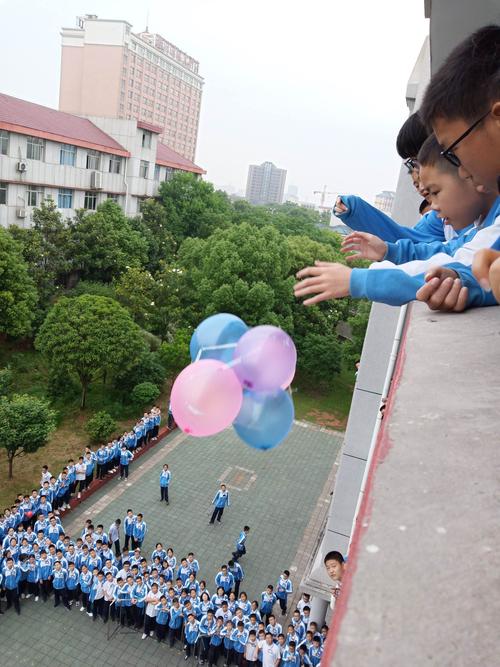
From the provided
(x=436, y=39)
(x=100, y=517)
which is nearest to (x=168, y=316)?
(x=100, y=517)

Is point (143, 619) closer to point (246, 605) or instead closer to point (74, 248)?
point (246, 605)

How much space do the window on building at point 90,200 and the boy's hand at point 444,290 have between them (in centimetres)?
2322

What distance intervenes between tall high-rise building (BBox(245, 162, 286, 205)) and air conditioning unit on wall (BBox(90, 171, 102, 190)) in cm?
11174

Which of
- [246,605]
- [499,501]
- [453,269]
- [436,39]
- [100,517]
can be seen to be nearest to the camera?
[499,501]

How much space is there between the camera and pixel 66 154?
21.2 m

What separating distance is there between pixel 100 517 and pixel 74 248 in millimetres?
12003

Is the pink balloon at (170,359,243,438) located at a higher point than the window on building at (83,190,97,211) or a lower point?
lower

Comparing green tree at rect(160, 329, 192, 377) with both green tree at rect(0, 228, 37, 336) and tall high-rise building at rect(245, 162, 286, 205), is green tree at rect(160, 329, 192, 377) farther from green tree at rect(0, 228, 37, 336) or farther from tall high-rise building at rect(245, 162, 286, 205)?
tall high-rise building at rect(245, 162, 286, 205)

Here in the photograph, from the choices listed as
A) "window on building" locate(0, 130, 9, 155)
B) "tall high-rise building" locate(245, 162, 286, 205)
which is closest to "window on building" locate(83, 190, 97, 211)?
"window on building" locate(0, 130, 9, 155)

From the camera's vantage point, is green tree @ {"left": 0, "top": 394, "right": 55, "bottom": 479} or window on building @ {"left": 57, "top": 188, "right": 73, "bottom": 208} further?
window on building @ {"left": 57, "top": 188, "right": 73, "bottom": 208}

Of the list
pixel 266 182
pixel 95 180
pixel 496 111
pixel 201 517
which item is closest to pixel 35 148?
pixel 95 180

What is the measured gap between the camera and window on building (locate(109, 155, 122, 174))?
2386cm

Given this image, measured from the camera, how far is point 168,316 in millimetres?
16984

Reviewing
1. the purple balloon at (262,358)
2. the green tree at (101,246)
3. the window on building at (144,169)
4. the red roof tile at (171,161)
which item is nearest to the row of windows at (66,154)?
the window on building at (144,169)
